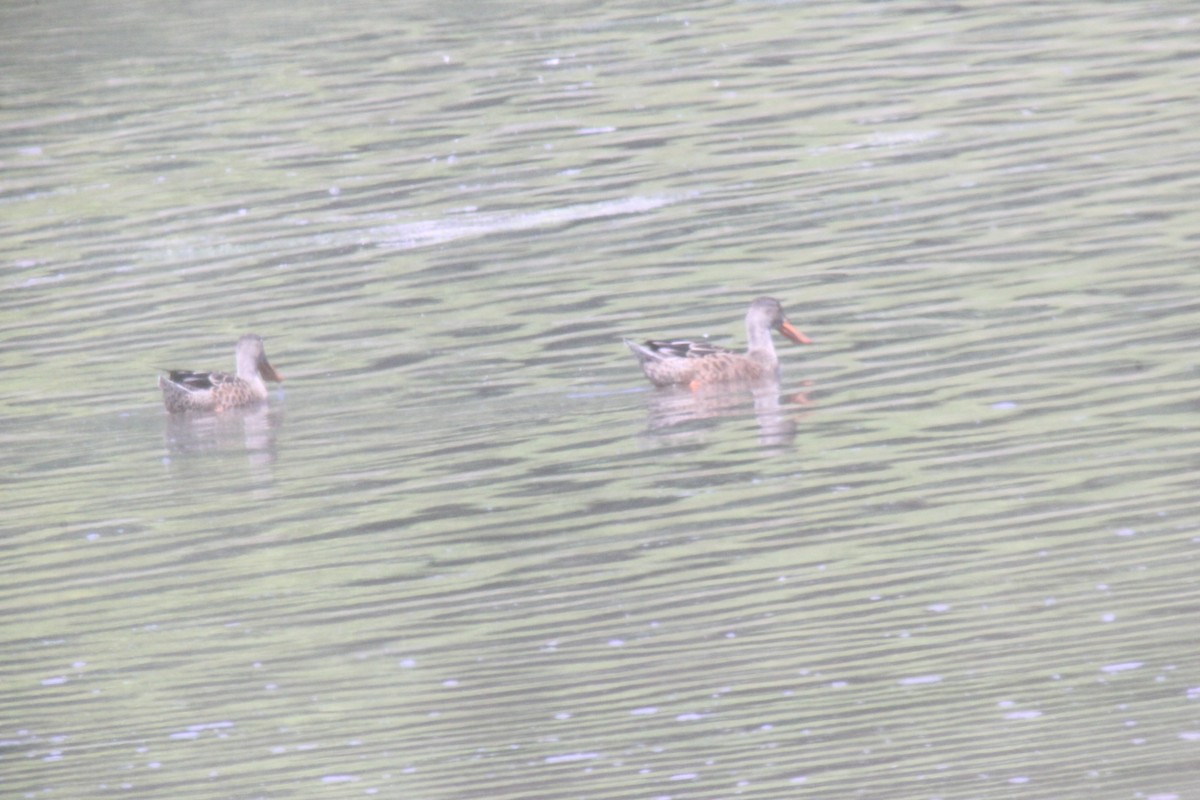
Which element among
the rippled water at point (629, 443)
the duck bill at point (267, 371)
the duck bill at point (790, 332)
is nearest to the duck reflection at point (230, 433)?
the rippled water at point (629, 443)

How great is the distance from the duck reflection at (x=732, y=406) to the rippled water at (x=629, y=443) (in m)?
0.05

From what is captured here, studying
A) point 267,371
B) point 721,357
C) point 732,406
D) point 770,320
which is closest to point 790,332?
point 770,320

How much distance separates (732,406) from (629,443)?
1270 mm

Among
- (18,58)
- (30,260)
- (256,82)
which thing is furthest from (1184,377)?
(18,58)

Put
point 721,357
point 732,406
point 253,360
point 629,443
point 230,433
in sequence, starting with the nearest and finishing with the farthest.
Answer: point 629,443, point 732,406, point 721,357, point 230,433, point 253,360

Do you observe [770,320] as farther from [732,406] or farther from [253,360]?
[253,360]

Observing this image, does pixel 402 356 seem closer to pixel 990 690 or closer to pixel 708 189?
pixel 708 189

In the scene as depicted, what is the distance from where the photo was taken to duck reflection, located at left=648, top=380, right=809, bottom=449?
1274 cm

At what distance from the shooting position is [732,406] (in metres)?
13.6

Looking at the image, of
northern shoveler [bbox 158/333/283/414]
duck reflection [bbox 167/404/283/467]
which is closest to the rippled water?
duck reflection [bbox 167/404/283/467]

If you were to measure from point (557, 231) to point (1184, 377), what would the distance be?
8.00 m

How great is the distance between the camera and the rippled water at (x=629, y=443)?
799 cm

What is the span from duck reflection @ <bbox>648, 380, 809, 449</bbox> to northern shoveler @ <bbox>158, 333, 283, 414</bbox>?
2830 millimetres

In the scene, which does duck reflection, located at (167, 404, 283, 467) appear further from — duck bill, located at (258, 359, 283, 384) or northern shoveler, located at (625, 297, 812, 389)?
northern shoveler, located at (625, 297, 812, 389)
